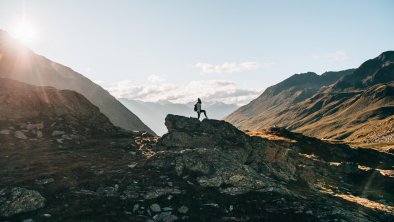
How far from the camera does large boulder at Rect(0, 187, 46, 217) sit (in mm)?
23759

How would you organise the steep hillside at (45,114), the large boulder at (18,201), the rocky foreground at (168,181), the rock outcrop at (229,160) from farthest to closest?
the steep hillside at (45,114) < the rock outcrop at (229,160) < the rocky foreground at (168,181) < the large boulder at (18,201)

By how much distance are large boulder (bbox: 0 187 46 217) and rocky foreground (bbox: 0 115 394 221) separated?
64 mm

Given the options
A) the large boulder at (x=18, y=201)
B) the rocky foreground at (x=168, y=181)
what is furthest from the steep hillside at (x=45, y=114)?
the large boulder at (x=18, y=201)

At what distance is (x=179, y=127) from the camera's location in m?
45.4

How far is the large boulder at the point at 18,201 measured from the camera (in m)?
23.8

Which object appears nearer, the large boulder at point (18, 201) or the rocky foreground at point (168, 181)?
the large boulder at point (18, 201)

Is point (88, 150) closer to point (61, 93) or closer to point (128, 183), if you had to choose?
point (128, 183)

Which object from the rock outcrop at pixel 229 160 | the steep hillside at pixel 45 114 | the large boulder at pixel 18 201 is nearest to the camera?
the large boulder at pixel 18 201

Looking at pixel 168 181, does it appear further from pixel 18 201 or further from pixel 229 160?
pixel 18 201

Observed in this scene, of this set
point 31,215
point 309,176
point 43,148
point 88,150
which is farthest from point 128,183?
point 309,176

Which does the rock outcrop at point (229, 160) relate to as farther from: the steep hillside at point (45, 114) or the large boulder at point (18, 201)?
the large boulder at point (18, 201)

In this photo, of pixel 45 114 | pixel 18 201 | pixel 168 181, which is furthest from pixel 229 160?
pixel 45 114

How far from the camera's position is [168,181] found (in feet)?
99.8

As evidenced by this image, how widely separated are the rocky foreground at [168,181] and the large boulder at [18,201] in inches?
2.5
